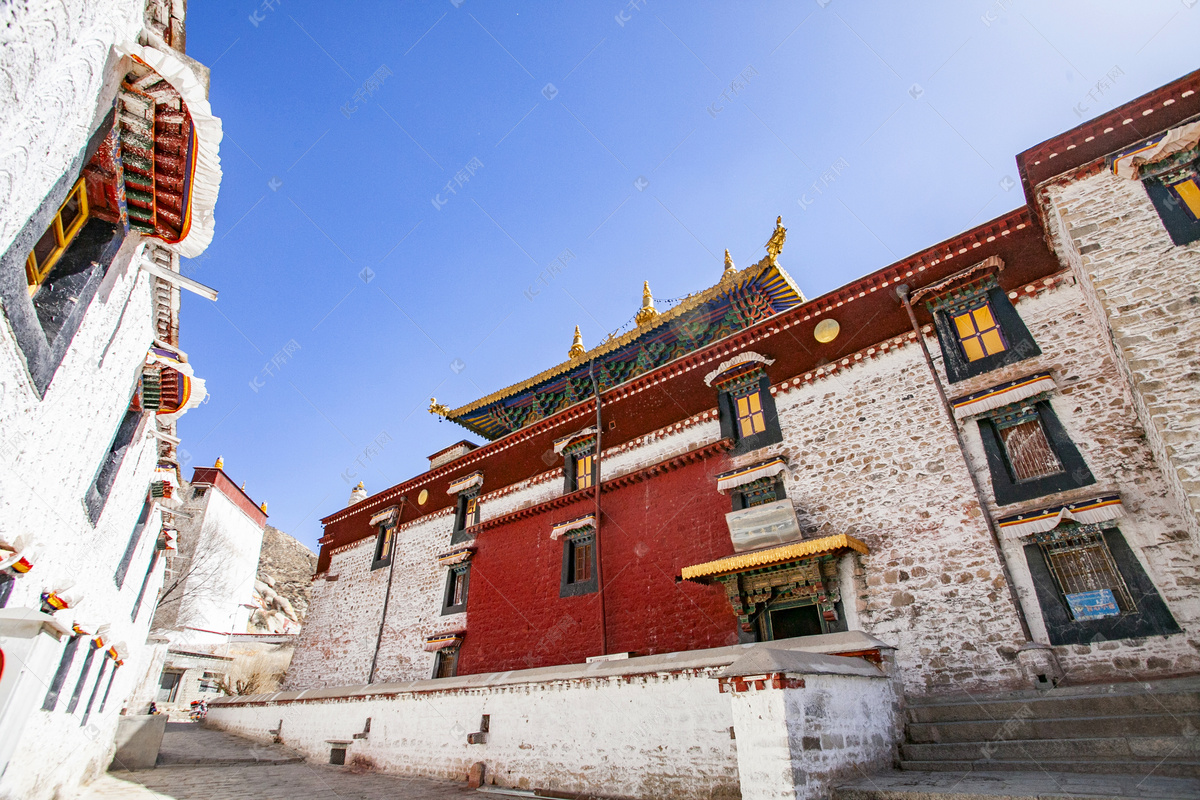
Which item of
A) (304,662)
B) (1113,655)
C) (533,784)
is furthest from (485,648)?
(1113,655)

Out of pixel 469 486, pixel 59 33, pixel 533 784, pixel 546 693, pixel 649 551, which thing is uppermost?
pixel 469 486

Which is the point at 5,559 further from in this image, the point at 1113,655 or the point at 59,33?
the point at 1113,655

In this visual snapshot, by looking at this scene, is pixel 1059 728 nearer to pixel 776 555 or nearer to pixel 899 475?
pixel 776 555

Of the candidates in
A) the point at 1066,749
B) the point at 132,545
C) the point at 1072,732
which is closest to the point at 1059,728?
the point at 1072,732

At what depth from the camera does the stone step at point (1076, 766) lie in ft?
15.6

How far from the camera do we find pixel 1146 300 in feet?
22.7

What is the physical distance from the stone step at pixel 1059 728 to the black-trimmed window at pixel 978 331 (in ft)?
15.6

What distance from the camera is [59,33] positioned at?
325 centimetres

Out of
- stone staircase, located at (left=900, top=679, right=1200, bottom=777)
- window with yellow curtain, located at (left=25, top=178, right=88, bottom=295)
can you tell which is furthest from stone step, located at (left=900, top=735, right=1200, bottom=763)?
window with yellow curtain, located at (left=25, top=178, right=88, bottom=295)

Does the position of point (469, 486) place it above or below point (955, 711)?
above

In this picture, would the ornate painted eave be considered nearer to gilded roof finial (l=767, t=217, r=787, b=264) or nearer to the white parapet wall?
gilded roof finial (l=767, t=217, r=787, b=264)

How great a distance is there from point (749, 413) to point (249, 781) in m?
10.9

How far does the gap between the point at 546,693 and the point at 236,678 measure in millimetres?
21613

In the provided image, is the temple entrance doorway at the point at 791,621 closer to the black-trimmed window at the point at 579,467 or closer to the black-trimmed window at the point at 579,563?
the black-trimmed window at the point at 579,563
